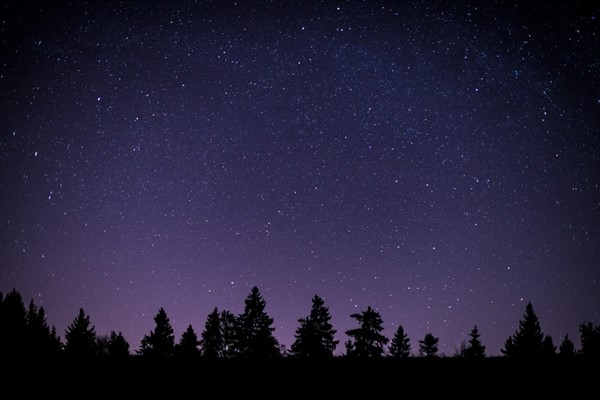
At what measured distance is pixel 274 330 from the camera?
35688 mm

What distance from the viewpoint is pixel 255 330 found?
1373 inches

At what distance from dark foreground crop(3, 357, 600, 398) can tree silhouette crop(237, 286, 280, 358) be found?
21193 mm

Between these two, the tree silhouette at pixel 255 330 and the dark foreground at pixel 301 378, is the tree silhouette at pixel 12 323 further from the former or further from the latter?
the dark foreground at pixel 301 378

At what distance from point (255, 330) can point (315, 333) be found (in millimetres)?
5792

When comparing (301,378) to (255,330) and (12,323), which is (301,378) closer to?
(255,330)

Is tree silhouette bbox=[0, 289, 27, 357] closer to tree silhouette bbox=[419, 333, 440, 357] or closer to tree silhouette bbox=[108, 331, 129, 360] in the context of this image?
tree silhouette bbox=[108, 331, 129, 360]

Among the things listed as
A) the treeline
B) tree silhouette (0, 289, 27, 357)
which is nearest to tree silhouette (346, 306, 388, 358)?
the treeline

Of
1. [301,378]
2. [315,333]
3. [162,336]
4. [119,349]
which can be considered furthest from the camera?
[162,336]

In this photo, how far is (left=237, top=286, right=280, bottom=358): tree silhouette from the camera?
3400cm

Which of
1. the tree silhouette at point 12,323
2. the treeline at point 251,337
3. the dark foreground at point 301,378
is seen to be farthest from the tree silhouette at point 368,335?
the tree silhouette at point 12,323

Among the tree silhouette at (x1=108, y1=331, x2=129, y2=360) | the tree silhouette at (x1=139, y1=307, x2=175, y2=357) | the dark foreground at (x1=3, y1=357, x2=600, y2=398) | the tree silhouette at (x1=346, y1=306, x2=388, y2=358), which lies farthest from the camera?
the tree silhouette at (x1=139, y1=307, x2=175, y2=357)

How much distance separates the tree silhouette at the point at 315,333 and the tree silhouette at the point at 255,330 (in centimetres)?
243

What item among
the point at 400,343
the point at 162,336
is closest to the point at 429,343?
the point at 400,343

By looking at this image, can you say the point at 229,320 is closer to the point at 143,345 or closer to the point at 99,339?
the point at 143,345
